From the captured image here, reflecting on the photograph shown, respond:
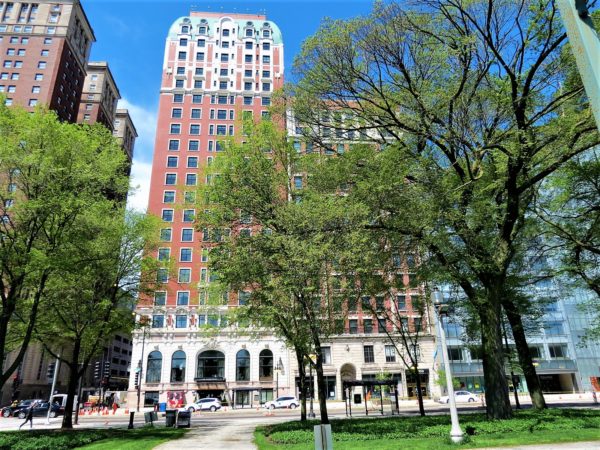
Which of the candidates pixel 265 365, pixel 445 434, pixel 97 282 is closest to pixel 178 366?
pixel 265 365

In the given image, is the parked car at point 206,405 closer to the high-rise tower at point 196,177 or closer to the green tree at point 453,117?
the high-rise tower at point 196,177

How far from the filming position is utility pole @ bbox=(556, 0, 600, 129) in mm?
2576

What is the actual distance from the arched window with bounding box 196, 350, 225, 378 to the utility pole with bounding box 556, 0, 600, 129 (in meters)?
60.7

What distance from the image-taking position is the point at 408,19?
640 inches

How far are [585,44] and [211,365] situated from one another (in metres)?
61.2

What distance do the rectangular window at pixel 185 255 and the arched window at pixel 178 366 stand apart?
13251 mm

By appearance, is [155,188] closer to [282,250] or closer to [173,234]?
[173,234]

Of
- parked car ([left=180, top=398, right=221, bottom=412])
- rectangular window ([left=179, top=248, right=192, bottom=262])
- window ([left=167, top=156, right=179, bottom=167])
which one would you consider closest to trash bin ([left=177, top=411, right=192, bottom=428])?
parked car ([left=180, top=398, right=221, bottom=412])

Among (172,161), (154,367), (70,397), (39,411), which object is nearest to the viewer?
(70,397)

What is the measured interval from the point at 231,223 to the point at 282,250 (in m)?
3.82

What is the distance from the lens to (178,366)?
58.1 meters

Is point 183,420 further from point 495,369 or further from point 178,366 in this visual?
point 178,366

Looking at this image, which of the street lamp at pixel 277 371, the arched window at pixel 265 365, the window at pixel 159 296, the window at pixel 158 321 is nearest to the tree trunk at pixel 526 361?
the window at pixel 159 296

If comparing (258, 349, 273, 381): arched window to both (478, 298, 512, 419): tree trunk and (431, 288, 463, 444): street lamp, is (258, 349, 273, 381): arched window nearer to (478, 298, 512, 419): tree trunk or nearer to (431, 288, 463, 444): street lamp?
(431, 288, 463, 444): street lamp
